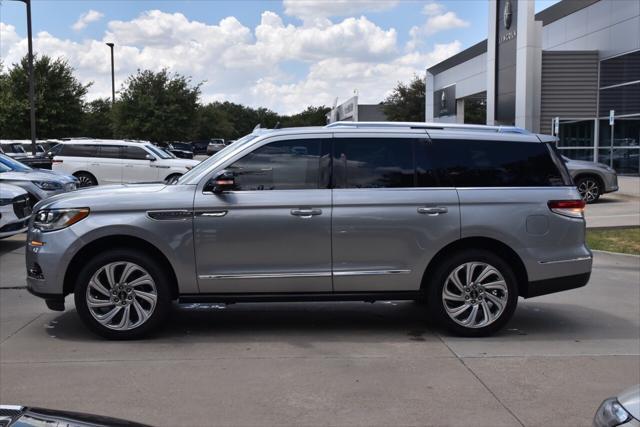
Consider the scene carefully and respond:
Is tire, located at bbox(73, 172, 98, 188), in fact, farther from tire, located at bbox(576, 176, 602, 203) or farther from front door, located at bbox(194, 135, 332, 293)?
front door, located at bbox(194, 135, 332, 293)

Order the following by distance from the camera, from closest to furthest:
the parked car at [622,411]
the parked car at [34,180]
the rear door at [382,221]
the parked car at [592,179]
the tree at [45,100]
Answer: the parked car at [622,411] → the rear door at [382,221] → the parked car at [34,180] → the parked car at [592,179] → the tree at [45,100]

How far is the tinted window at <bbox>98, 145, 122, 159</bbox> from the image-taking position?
21797 millimetres

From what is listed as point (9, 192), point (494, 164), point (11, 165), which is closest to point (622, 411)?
point (494, 164)

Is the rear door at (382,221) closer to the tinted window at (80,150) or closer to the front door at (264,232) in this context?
the front door at (264,232)

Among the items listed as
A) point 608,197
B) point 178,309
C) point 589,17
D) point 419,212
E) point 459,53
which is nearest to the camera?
point 419,212

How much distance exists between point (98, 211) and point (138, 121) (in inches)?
1512

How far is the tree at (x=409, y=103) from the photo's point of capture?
2736 inches

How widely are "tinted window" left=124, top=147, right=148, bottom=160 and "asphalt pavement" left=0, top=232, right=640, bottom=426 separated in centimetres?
1414

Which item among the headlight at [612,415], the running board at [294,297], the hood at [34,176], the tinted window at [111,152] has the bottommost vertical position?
the running board at [294,297]

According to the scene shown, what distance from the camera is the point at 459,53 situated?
2142 inches

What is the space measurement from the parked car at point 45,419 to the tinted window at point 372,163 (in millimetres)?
4255

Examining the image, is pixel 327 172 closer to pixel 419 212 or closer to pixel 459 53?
pixel 419 212

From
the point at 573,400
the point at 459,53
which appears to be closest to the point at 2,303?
the point at 573,400

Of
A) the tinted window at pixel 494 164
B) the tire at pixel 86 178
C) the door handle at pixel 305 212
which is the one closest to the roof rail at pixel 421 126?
the tinted window at pixel 494 164
